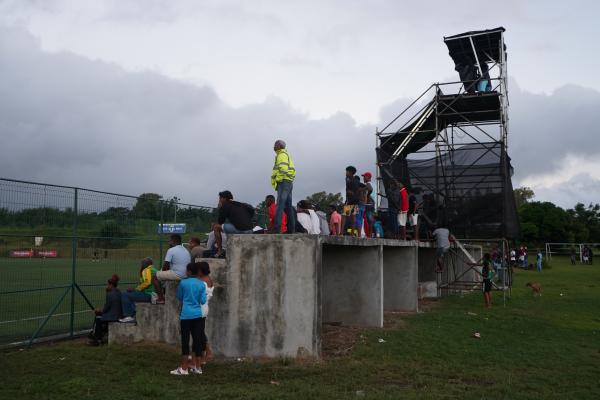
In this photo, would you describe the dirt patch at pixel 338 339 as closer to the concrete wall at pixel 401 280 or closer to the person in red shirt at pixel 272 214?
the person in red shirt at pixel 272 214

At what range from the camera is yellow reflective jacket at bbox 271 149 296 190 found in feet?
31.6

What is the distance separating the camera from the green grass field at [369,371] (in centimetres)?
705

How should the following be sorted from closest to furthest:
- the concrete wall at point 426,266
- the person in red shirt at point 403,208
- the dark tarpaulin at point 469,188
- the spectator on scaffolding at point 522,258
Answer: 1. the person in red shirt at point 403,208
2. the dark tarpaulin at point 469,188
3. the concrete wall at point 426,266
4. the spectator on scaffolding at point 522,258

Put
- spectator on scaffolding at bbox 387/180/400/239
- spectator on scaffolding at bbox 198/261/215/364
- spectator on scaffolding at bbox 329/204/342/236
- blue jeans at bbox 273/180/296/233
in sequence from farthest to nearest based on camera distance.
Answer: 1. spectator on scaffolding at bbox 387/180/400/239
2. spectator on scaffolding at bbox 329/204/342/236
3. blue jeans at bbox 273/180/296/233
4. spectator on scaffolding at bbox 198/261/215/364

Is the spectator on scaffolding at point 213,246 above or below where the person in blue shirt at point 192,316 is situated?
above

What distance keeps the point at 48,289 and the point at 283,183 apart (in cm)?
465

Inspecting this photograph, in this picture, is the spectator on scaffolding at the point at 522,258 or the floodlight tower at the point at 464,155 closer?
the floodlight tower at the point at 464,155

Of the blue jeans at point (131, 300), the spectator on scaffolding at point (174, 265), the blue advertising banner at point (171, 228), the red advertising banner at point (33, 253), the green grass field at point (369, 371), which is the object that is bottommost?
the green grass field at point (369, 371)

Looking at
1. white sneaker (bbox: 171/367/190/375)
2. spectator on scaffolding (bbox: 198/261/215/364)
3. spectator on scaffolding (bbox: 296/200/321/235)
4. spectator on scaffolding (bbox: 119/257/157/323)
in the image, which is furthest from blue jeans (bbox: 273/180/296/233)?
white sneaker (bbox: 171/367/190/375)

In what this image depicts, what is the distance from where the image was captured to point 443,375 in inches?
325

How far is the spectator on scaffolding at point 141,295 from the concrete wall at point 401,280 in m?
7.18

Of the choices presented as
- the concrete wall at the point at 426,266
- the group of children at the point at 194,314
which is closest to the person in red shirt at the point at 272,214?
the group of children at the point at 194,314

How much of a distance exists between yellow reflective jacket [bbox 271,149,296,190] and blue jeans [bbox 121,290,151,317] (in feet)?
10.4

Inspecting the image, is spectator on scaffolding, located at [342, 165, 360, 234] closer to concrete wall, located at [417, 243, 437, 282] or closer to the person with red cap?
the person with red cap
